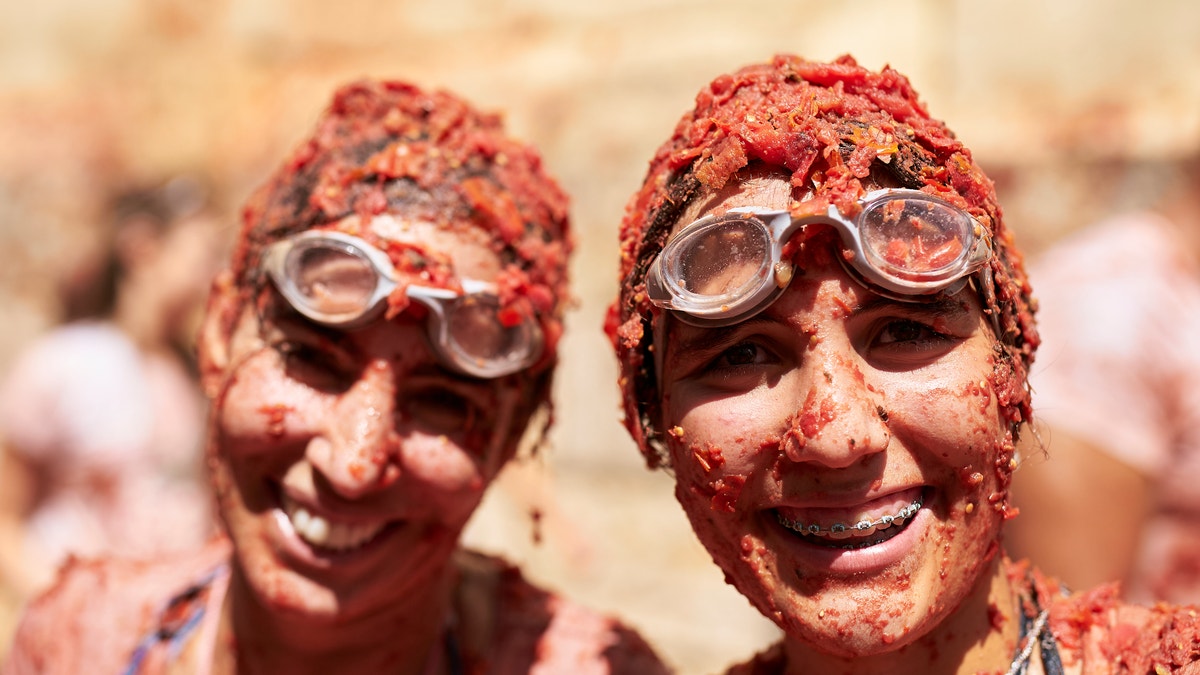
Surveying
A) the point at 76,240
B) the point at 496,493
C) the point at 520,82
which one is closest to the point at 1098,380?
the point at 496,493

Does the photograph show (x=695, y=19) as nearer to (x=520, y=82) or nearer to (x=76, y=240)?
(x=520, y=82)

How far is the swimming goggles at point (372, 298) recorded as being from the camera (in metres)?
3.02

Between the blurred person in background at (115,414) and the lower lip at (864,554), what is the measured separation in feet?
14.2

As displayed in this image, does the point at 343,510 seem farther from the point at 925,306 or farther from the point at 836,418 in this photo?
the point at 925,306

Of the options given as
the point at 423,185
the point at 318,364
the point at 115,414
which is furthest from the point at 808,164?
the point at 115,414

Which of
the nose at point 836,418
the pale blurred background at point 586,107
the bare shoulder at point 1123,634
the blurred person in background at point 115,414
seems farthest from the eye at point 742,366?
the blurred person in background at point 115,414

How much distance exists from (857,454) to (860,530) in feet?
0.63

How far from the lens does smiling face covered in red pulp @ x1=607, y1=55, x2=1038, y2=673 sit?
2.34 metres

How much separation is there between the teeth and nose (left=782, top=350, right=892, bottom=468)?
4.27ft

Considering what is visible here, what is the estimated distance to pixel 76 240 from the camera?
8.78 m

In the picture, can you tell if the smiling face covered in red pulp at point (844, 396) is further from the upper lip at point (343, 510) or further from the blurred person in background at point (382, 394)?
the upper lip at point (343, 510)

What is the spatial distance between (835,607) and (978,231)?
811 mm

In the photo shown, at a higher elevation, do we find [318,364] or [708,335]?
[708,335]

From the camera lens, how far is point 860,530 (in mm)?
2348
